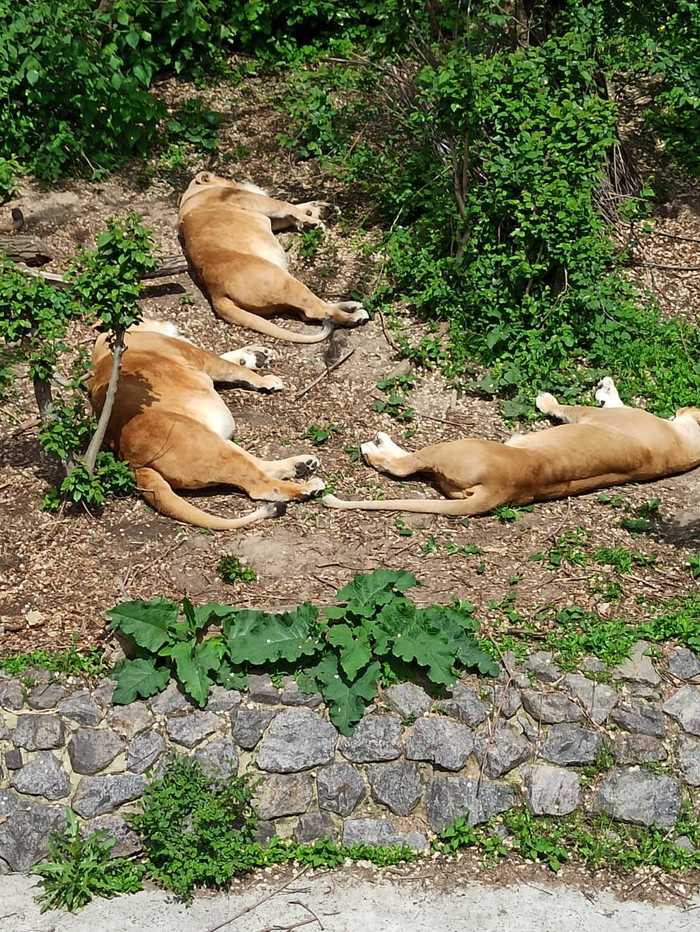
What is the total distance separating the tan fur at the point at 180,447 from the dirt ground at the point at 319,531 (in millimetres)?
124

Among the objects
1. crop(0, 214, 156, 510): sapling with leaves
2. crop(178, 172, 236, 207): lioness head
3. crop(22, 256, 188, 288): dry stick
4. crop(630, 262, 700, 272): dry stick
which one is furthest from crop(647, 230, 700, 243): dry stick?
crop(0, 214, 156, 510): sapling with leaves

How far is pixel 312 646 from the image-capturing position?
673cm

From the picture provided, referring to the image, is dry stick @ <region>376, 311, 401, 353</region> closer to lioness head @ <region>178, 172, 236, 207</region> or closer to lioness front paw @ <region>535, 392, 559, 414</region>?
lioness front paw @ <region>535, 392, 559, 414</region>

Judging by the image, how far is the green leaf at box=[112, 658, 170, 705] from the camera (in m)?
6.68

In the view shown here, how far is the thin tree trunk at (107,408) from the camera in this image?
763 cm

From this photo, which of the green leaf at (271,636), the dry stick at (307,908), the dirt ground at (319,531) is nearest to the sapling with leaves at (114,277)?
the dirt ground at (319,531)

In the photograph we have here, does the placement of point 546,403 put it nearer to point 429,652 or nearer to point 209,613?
point 429,652

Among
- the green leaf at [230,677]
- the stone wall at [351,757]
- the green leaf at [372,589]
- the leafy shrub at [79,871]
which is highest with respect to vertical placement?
the green leaf at [372,589]

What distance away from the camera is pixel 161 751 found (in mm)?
6598

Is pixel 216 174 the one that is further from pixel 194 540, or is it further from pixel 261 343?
pixel 194 540

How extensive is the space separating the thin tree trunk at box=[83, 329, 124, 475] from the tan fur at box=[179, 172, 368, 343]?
2.00m

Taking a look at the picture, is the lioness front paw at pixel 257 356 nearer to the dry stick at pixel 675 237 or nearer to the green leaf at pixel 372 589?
the green leaf at pixel 372 589

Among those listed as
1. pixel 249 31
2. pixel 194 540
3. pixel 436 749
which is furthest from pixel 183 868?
pixel 249 31

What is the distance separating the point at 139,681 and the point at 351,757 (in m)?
1.13
